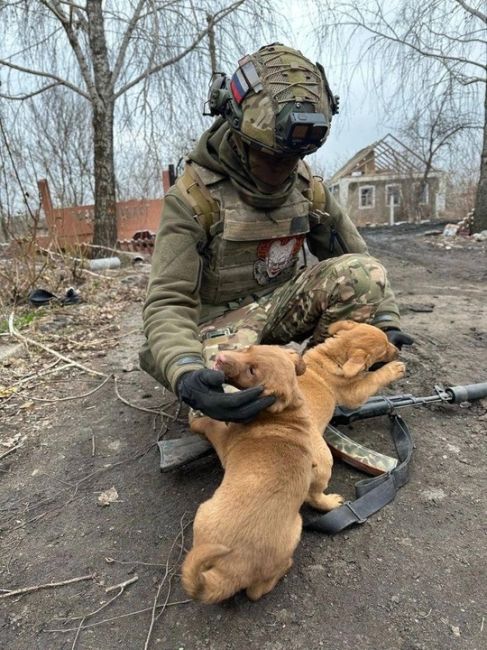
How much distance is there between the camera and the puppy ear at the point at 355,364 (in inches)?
89.4

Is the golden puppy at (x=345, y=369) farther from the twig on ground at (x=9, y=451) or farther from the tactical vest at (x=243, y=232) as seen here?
the twig on ground at (x=9, y=451)

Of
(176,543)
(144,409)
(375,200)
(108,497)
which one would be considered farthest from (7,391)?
(375,200)

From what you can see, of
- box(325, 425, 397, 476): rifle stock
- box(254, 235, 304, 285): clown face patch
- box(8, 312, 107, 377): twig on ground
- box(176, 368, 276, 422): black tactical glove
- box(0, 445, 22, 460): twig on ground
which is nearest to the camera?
box(176, 368, 276, 422): black tactical glove

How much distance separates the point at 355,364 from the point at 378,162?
36.2m

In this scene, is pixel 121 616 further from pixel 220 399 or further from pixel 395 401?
pixel 395 401

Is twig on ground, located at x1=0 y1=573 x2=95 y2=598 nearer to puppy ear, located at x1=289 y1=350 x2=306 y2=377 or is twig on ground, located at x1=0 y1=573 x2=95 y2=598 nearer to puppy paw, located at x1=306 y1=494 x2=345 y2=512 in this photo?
puppy paw, located at x1=306 y1=494 x2=345 y2=512

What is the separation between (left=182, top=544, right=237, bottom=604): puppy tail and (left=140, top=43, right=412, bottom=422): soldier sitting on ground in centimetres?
46

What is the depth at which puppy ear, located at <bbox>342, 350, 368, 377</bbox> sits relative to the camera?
89.4 inches

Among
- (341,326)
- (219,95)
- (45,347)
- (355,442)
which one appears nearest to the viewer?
(219,95)

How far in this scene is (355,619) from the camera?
5.04ft

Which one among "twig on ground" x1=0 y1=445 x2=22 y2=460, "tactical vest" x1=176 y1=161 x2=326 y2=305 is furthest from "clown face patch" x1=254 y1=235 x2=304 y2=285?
"twig on ground" x1=0 y1=445 x2=22 y2=460

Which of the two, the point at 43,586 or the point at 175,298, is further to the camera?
the point at 175,298

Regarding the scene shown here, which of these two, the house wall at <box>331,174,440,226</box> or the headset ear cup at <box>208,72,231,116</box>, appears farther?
the house wall at <box>331,174,440,226</box>

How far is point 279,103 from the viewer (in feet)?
6.94
